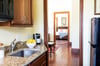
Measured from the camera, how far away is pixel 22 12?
2.58 metres

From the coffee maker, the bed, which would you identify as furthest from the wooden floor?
the bed

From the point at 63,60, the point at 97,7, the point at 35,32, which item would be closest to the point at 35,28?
the point at 35,32

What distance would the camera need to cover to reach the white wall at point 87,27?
328 cm

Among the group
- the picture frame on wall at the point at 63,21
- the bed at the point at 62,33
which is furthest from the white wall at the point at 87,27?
the bed at the point at 62,33

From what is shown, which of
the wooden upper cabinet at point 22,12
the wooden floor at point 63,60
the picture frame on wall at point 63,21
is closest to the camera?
the wooden upper cabinet at point 22,12

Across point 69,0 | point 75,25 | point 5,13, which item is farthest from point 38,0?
point 69,0

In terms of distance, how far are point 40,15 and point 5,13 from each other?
1752 mm

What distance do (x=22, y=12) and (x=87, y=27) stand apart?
5.31 feet

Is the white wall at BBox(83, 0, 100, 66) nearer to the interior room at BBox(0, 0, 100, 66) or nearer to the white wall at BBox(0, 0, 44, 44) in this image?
the interior room at BBox(0, 0, 100, 66)

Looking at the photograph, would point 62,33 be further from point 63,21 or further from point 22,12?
point 22,12

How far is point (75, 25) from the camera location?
6.77 metres

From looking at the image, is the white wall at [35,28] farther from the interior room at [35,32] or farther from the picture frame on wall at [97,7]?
the picture frame on wall at [97,7]

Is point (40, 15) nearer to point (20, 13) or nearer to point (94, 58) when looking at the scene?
point (20, 13)

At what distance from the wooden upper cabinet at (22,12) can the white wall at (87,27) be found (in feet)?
4.35
